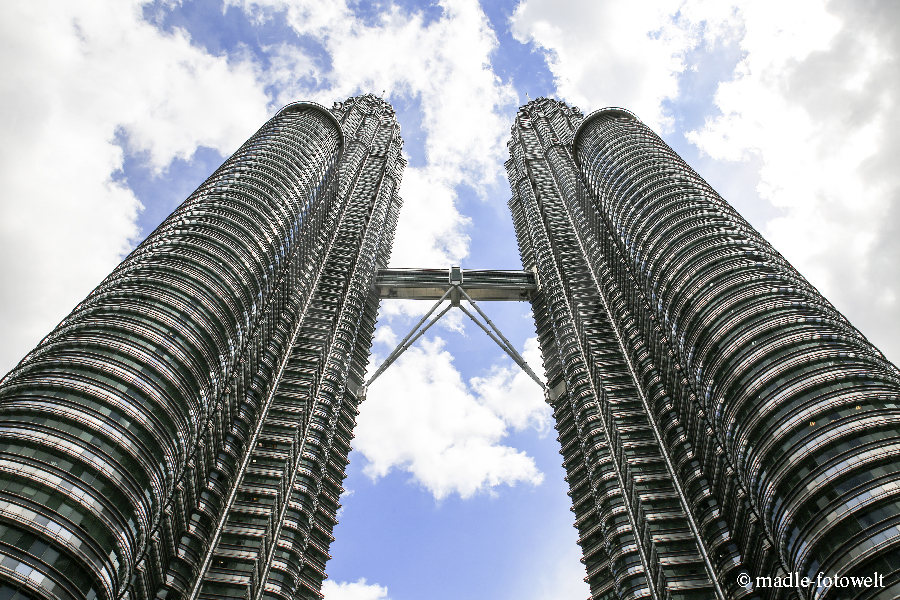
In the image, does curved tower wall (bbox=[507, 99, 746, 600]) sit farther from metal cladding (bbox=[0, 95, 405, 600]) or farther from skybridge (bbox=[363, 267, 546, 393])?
metal cladding (bbox=[0, 95, 405, 600])

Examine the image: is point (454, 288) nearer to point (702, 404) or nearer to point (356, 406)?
point (356, 406)

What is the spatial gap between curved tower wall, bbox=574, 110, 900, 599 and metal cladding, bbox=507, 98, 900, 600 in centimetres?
14

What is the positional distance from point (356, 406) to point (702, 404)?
47078 millimetres

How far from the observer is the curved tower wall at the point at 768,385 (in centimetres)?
4022

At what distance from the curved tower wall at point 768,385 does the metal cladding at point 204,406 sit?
135 feet

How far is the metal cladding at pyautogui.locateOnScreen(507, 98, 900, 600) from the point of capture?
42.0 m

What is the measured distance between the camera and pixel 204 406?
54.6 m

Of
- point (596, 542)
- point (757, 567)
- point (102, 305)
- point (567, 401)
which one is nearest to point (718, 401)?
point (757, 567)

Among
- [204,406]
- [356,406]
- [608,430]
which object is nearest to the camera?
[204,406]

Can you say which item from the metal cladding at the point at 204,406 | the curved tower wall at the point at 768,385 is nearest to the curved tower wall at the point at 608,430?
the curved tower wall at the point at 768,385

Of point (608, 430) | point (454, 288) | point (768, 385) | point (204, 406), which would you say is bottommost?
point (768, 385)

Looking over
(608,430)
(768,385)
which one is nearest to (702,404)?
(768,385)

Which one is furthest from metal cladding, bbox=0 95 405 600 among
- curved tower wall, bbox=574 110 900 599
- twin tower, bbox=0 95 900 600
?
curved tower wall, bbox=574 110 900 599

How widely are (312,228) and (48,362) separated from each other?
46138mm
